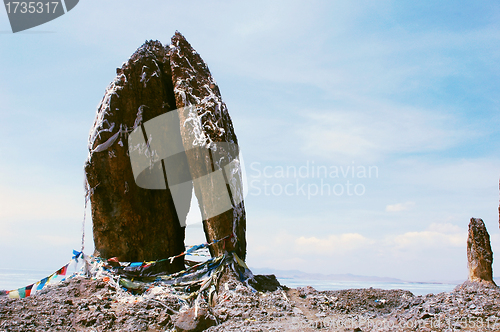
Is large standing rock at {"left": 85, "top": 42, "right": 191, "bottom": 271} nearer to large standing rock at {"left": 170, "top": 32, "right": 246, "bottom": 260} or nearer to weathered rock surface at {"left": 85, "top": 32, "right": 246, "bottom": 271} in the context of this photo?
weathered rock surface at {"left": 85, "top": 32, "right": 246, "bottom": 271}

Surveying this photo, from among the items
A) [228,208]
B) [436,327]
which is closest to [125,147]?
[228,208]

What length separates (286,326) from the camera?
180 inches

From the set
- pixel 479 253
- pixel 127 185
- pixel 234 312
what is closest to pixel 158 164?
pixel 127 185

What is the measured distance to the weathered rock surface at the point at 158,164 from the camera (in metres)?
6.38

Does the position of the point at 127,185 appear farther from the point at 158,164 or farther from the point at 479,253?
the point at 479,253

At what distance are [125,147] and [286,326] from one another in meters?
4.08

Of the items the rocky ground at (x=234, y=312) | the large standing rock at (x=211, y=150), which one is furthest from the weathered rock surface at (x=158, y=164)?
the rocky ground at (x=234, y=312)

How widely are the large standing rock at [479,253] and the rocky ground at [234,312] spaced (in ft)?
7.94

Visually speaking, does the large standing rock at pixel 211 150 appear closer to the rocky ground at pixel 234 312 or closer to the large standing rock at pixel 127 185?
the large standing rock at pixel 127 185

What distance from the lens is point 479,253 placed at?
7.80m

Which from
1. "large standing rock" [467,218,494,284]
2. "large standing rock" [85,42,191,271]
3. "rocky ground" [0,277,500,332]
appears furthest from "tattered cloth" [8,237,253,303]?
"large standing rock" [467,218,494,284]

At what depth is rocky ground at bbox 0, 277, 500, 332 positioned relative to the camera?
4328 millimetres

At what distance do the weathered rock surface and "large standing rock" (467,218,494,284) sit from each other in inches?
183

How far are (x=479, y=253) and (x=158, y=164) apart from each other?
633 centimetres
